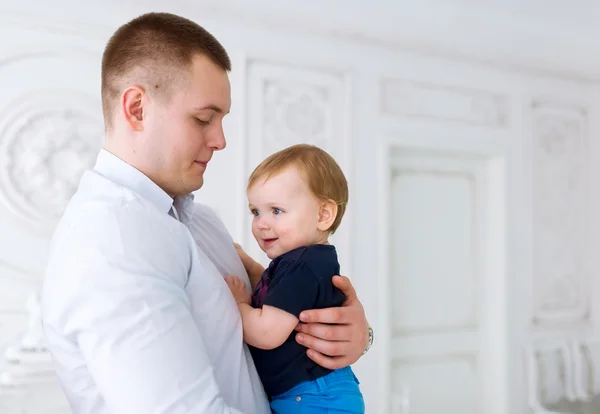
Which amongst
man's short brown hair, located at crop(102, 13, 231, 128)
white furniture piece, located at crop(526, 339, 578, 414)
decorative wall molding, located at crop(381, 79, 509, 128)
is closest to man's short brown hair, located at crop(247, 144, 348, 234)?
man's short brown hair, located at crop(102, 13, 231, 128)

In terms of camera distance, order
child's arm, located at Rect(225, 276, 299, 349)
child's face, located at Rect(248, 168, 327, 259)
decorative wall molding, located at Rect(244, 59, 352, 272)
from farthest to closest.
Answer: decorative wall molding, located at Rect(244, 59, 352, 272) → child's face, located at Rect(248, 168, 327, 259) → child's arm, located at Rect(225, 276, 299, 349)

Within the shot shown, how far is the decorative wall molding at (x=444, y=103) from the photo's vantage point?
14.3 ft

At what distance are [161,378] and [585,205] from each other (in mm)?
5002

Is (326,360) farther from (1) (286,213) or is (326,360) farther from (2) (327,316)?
(1) (286,213)

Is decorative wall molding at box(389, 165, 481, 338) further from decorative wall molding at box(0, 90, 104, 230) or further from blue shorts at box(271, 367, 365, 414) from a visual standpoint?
blue shorts at box(271, 367, 365, 414)

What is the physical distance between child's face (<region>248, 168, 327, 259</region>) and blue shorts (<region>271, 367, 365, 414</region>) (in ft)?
1.13

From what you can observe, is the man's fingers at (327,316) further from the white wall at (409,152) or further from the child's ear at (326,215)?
the white wall at (409,152)

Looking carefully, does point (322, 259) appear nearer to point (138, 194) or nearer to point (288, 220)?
point (288, 220)

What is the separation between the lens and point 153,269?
104 cm

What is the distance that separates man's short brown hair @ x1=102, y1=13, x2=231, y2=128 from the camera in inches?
47.9

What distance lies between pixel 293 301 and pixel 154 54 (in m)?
0.58

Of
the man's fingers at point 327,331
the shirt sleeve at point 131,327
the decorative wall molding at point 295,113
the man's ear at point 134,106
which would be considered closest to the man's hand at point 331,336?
the man's fingers at point 327,331

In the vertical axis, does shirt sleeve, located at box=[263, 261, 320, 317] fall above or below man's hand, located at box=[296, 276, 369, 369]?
above

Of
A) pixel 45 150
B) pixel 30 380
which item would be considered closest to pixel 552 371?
pixel 30 380
